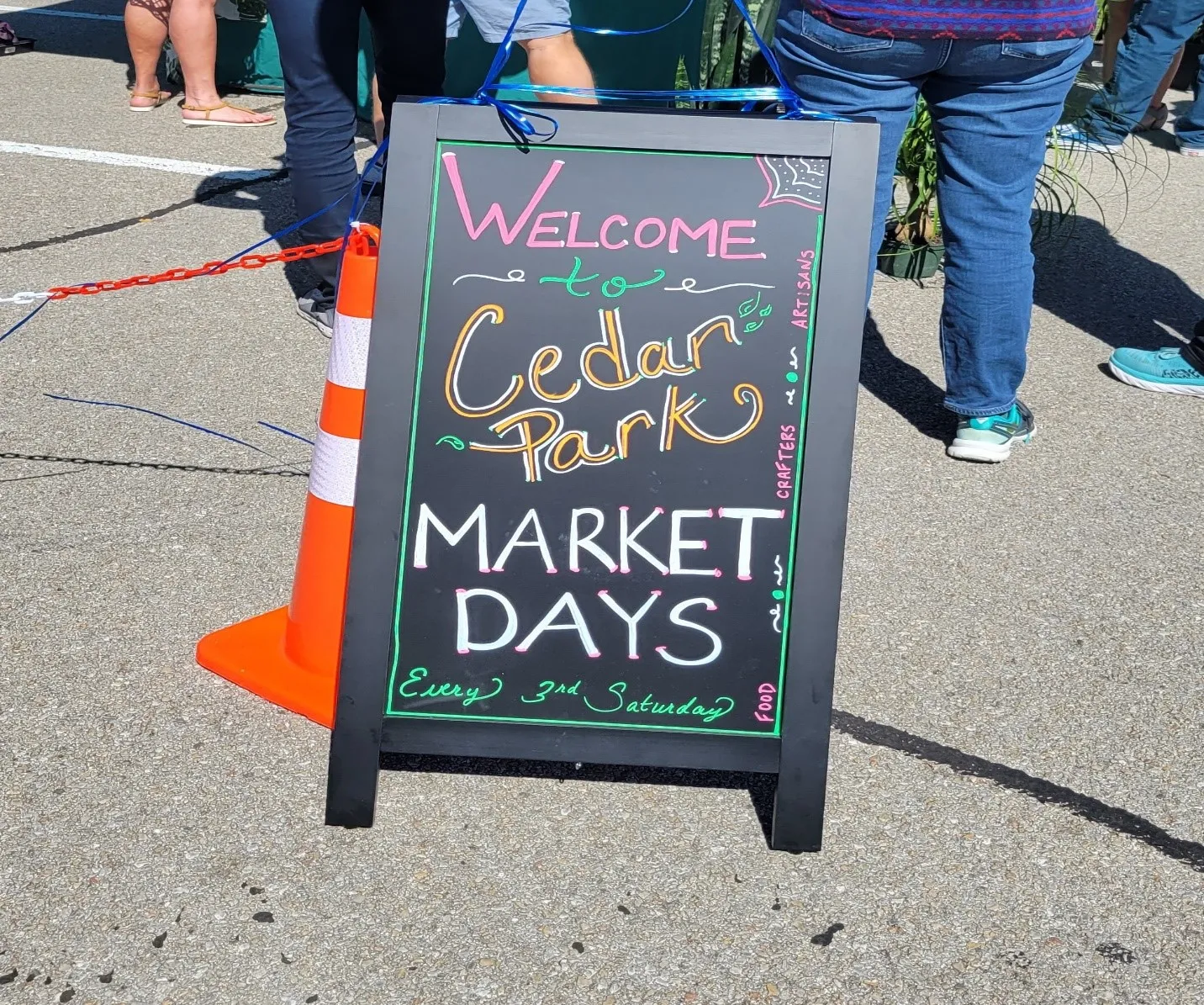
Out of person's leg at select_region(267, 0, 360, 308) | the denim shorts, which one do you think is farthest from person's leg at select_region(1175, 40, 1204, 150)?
person's leg at select_region(267, 0, 360, 308)

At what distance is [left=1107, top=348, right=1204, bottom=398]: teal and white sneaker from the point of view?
4121 millimetres

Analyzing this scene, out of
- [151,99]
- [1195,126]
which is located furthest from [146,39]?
[1195,126]

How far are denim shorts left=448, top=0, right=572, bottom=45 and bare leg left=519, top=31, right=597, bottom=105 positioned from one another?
4 centimetres

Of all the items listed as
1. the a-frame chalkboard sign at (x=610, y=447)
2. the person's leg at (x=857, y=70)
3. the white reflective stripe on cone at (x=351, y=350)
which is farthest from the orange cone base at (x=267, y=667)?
the person's leg at (x=857, y=70)

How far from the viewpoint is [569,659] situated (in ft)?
7.28

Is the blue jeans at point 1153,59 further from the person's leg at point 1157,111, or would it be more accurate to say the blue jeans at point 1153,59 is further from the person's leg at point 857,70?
the person's leg at point 857,70

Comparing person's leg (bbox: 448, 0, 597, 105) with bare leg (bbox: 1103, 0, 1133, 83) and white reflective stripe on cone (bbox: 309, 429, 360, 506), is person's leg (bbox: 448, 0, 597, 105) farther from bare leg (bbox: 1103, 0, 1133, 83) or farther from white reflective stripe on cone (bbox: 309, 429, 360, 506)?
bare leg (bbox: 1103, 0, 1133, 83)

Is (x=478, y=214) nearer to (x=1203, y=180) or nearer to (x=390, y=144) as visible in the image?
(x=390, y=144)

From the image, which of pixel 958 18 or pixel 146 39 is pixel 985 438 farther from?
pixel 146 39

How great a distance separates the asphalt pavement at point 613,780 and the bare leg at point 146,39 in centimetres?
327

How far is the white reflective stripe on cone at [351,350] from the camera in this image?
238cm

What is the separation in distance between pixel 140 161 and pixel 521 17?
98.9 inches

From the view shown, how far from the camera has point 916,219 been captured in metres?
5.04

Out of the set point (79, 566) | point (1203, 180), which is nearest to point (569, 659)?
point (79, 566)
